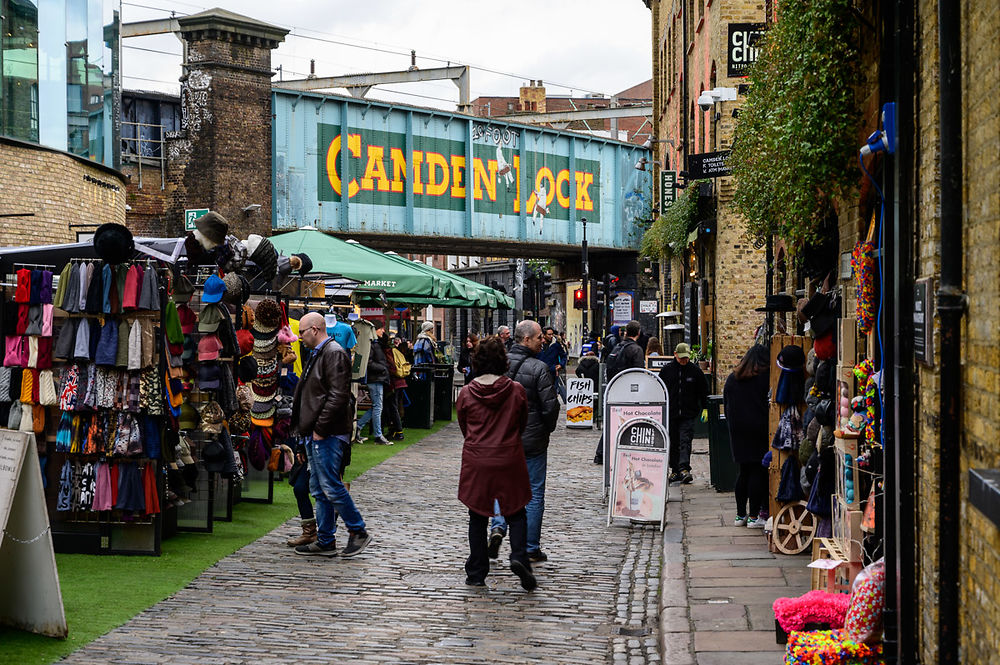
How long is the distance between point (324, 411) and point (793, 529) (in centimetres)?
391

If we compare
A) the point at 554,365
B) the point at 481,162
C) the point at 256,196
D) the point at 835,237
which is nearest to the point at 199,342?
the point at 835,237

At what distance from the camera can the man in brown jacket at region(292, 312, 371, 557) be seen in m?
9.32

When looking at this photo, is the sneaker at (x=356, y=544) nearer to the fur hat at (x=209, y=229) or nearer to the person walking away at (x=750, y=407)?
the fur hat at (x=209, y=229)

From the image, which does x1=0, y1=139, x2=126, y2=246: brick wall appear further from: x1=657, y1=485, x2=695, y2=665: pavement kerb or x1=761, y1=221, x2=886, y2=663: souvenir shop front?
x1=761, y1=221, x2=886, y2=663: souvenir shop front

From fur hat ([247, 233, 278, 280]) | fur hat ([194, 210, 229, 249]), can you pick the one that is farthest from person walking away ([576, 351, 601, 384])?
fur hat ([194, 210, 229, 249])

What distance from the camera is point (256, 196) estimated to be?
1166 inches

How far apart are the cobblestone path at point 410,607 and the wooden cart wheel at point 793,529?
40.1 inches

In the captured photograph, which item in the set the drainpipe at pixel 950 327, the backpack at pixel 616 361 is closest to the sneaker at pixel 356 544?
the drainpipe at pixel 950 327

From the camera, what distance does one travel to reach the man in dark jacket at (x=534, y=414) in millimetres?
9289

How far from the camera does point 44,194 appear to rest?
2103cm

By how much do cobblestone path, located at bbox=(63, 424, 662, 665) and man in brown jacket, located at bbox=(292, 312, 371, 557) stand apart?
2.11 feet

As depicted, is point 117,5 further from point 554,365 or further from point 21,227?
point 554,365

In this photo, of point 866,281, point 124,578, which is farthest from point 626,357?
point 866,281

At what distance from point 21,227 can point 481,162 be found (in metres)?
16.1
